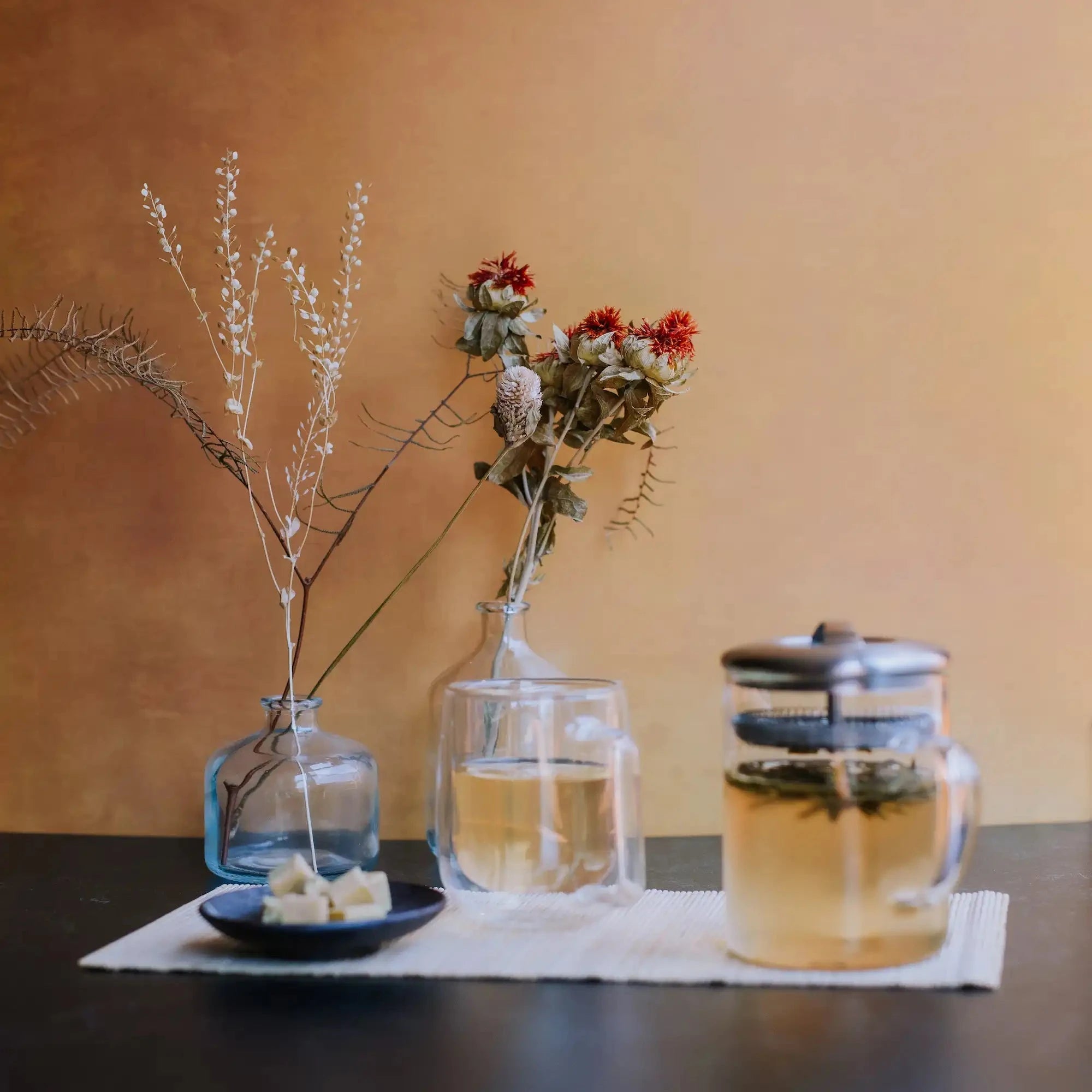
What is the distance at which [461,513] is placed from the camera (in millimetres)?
1362

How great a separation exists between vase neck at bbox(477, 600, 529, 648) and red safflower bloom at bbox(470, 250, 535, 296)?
0.31m

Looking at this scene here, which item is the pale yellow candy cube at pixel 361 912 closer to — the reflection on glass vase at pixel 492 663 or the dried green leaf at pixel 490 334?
the reflection on glass vase at pixel 492 663

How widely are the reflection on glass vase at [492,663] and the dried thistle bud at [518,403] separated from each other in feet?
0.59

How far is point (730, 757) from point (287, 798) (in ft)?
1.62

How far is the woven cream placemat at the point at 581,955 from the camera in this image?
0.79m

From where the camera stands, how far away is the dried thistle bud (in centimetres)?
116

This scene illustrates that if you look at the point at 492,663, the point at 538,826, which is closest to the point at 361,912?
the point at 538,826

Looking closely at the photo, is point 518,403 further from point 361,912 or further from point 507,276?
point 361,912

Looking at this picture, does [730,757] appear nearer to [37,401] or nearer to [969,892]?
[969,892]

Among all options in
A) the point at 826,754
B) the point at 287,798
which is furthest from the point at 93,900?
the point at 826,754

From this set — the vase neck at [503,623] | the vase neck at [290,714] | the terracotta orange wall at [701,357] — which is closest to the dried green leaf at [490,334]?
the terracotta orange wall at [701,357]

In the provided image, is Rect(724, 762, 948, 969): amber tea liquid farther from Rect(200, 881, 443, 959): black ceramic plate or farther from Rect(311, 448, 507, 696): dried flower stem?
Rect(311, 448, 507, 696): dried flower stem

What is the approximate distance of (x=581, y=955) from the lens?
84cm

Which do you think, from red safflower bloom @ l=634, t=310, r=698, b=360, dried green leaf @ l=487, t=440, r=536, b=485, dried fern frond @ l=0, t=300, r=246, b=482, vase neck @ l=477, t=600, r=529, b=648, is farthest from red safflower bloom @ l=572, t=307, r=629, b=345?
dried fern frond @ l=0, t=300, r=246, b=482
